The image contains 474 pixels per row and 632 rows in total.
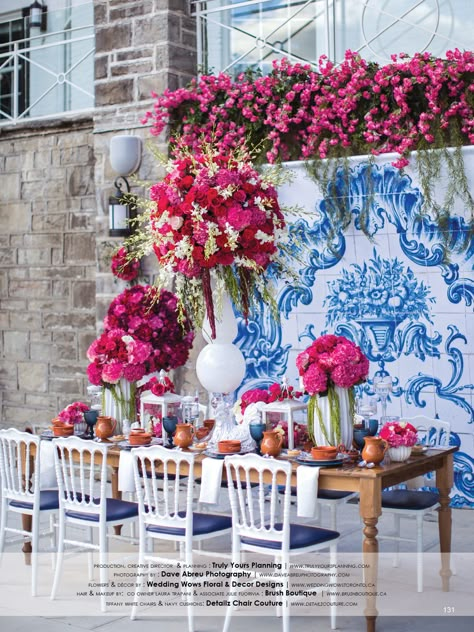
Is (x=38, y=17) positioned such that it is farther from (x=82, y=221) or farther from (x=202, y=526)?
(x=202, y=526)

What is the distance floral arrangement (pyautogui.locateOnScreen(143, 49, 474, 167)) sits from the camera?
6.34m

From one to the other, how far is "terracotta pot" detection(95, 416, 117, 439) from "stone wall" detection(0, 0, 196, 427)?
2.49 metres

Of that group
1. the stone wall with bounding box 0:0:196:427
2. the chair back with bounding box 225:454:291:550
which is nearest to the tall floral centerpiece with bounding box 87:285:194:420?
the chair back with bounding box 225:454:291:550

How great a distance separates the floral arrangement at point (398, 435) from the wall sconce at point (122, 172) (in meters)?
3.41

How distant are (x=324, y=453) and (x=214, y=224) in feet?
3.83

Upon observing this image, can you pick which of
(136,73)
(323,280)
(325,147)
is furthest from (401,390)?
(136,73)

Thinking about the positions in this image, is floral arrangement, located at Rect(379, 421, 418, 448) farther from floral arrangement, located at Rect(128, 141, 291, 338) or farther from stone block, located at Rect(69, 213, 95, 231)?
stone block, located at Rect(69, 213, 95, 231)

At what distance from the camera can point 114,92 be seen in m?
7.64

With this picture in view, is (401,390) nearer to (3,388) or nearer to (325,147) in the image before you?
(325,147)

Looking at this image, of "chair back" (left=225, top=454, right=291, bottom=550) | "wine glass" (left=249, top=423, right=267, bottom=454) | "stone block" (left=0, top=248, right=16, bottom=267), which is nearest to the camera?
"chair back" (left=225, top=454, right=291, bottom=550)

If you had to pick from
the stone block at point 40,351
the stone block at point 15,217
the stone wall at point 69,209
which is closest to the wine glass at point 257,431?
the stone wall at point 69,209

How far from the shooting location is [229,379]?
198 inches

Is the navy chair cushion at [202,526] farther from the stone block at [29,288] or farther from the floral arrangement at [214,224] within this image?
the stone block at [29,288]

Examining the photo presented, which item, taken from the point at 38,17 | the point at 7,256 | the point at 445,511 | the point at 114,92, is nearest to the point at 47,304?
the point at 7,256
